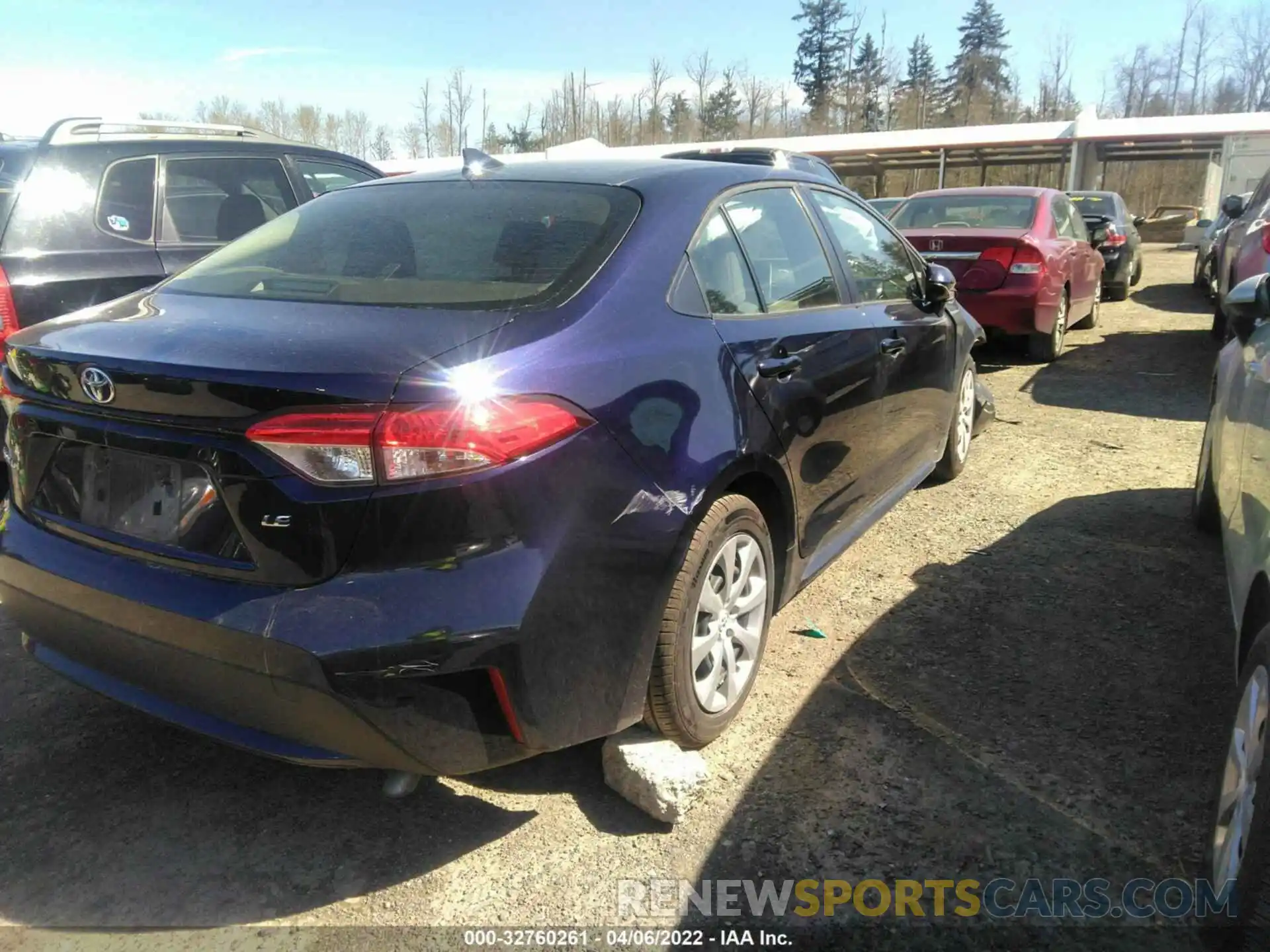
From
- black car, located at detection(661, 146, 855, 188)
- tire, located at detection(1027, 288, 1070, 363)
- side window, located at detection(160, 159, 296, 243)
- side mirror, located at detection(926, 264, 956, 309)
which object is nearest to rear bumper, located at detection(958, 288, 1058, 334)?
tire, located at detection(1027, 288, 1070, 363)

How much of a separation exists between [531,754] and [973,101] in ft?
231

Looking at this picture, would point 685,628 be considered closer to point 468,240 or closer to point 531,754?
point 531,754

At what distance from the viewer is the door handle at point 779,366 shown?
2803mm

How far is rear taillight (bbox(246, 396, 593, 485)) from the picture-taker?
191cm

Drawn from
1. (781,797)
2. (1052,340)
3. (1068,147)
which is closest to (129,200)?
(781,797)

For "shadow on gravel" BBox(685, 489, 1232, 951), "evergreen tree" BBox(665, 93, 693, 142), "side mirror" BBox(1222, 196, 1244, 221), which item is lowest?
"shadow on gravel" BBox(685, 489, 1232, 951)

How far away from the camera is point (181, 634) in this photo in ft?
6.71

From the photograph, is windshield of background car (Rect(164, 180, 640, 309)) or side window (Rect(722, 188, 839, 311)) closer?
windshield of background car (Rect(164, 180, 640, 309))

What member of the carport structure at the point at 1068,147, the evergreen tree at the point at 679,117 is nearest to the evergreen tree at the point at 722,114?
the evergreen tree at the point at 679,117

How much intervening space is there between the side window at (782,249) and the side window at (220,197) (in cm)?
323

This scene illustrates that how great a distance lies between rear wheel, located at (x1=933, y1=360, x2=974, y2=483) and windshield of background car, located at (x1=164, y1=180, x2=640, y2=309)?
2.85m

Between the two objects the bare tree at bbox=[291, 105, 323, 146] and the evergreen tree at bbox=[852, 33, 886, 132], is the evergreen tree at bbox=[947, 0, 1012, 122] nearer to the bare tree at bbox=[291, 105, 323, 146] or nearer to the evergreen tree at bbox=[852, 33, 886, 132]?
the evergreen tree at bbox=[852, 33, 886, 132]

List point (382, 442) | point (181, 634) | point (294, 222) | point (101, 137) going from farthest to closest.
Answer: point (101, 137), point (294, 222), point (181, 634), point (382, 442)

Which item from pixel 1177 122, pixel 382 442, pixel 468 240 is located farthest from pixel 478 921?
pixel 1177 122
